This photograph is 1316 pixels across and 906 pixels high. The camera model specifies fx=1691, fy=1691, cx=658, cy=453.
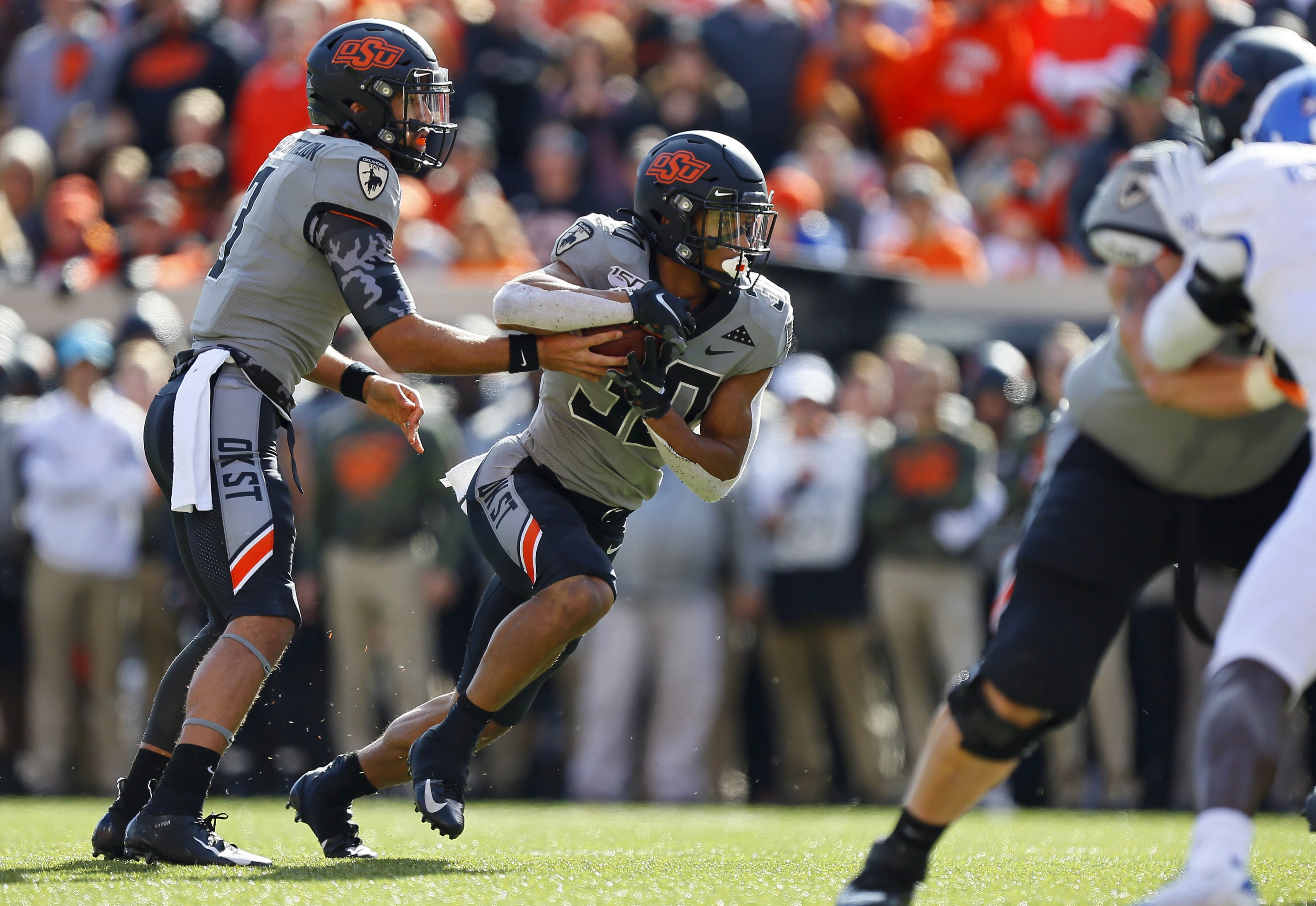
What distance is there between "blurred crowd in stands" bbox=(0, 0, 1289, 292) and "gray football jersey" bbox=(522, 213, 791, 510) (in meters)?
4.33

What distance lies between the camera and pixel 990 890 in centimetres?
366

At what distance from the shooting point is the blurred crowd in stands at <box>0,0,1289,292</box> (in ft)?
30.2

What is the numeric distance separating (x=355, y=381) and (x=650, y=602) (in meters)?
3.69

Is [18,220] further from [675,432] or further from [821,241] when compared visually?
[675,432]

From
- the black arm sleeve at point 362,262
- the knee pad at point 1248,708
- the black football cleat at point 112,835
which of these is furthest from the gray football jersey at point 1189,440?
the black football cleat at point 112,835

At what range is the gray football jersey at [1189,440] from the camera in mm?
3334

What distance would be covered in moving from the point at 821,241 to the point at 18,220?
4.68 m

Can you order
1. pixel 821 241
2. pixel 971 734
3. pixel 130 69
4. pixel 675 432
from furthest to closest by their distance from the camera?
1. pixel 130 69
2. pixel 821 241
3. pixel 675 432
4. pixel 971 734

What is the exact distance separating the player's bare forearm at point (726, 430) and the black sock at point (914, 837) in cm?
120

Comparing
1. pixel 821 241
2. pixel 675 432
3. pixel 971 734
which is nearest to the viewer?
pixel 971 734

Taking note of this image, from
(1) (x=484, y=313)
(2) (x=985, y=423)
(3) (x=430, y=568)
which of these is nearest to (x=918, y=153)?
(2) (x=985, y=423)

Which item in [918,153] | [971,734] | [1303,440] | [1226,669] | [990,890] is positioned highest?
[918,153]

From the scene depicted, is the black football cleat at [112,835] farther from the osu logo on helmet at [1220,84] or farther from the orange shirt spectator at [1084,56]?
the orange shirt spectator at [1084,56]

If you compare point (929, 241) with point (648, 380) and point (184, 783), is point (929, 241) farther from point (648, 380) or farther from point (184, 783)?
point (184, 783)
